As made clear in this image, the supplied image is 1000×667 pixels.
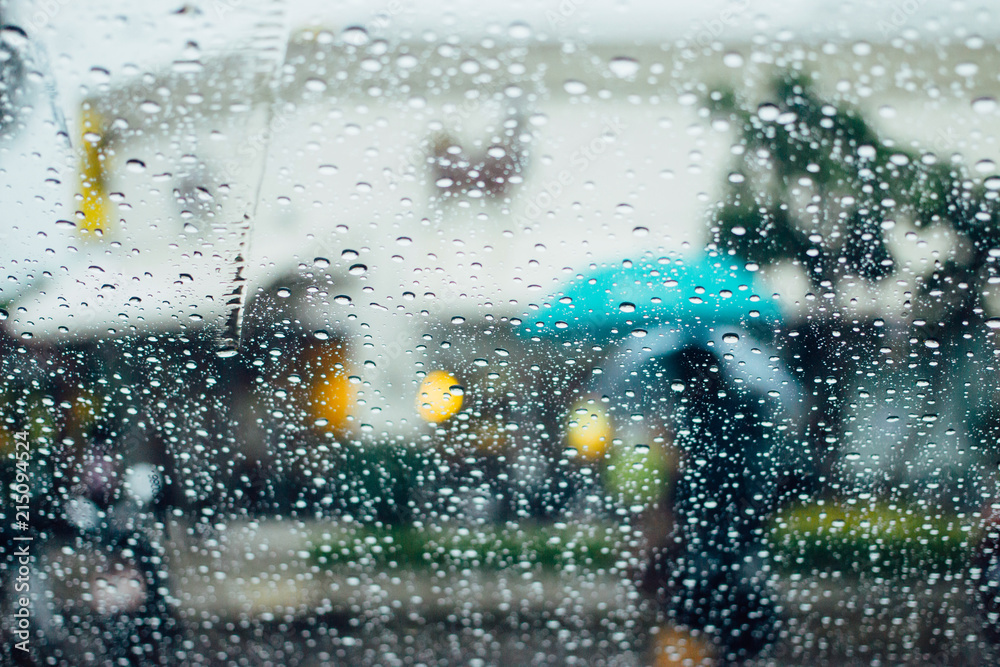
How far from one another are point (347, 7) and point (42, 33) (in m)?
0.48

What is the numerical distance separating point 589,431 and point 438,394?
0.34 meters

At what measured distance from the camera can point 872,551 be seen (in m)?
1.22

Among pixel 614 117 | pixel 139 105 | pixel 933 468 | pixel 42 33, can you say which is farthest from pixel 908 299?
pixel 42 33

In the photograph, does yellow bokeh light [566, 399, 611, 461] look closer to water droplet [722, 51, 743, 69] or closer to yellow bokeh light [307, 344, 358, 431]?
yellow bokeh light [307, 344, 358, 431]

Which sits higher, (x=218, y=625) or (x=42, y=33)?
(x=42, y=33)

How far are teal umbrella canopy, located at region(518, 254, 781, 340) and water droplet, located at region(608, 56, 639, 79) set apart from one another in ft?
1.09

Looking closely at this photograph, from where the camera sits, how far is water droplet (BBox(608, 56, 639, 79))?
864 millimetres

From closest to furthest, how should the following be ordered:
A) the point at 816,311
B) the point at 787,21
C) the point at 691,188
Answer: the point at 787,21 → the point at 691,188 → the point at 816,311

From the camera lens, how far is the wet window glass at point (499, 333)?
88 cm

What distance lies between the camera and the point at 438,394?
1.18 meters

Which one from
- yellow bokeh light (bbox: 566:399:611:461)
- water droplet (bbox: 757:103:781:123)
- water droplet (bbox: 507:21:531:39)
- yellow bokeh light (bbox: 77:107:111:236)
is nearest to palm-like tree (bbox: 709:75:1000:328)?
water droplet (bbox: 757:103:781:123)

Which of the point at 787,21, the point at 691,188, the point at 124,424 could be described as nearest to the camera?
the point at 787,21

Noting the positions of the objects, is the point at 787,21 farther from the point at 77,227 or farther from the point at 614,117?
the point at 77,227

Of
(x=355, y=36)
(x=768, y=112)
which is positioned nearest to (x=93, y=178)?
(x=355, y=36)
